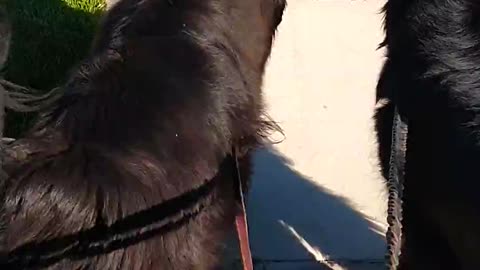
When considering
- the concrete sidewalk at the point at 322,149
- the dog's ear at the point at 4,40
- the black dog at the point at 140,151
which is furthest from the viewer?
the concrete sidewalk at the point at 322,149

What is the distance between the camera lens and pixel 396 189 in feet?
8.96

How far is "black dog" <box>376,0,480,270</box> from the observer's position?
2.71 m

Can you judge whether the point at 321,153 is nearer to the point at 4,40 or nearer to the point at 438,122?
the point at 438,122

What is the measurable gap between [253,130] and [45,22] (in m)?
2.79

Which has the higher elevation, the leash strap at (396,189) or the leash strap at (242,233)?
the leash strap at (396,189)

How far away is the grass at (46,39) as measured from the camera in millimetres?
5301

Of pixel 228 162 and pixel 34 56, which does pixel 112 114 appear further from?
pixel 34 56

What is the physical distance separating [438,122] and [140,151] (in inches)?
37.3

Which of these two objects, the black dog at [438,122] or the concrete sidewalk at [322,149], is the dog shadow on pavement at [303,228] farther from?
the black dog at [438,122]

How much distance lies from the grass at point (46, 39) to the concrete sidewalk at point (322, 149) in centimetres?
123

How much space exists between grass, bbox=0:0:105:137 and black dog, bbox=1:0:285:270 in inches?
59.9

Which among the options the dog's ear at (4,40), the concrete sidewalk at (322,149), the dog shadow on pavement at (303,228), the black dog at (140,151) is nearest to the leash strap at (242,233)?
the black dog at (140,151)

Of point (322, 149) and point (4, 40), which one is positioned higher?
point (4, 40)

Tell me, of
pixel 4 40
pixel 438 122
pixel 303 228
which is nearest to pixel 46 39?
pixel 303 228
